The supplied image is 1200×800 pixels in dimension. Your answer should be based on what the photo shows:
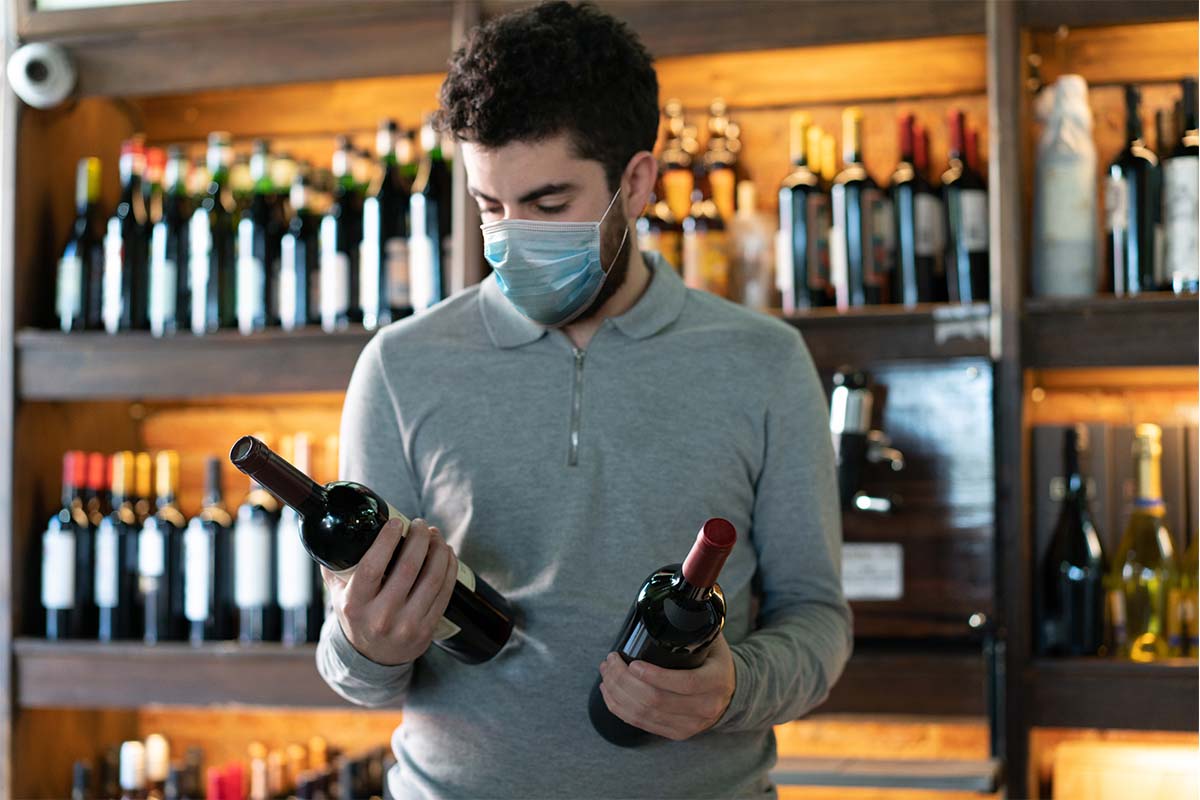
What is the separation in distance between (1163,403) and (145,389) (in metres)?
1.78

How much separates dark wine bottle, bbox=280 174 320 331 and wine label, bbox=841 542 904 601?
1.04 m

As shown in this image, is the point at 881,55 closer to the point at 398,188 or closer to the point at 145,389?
the point at 398,188

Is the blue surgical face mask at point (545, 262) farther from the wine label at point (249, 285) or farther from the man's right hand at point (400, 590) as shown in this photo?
the wine label at point (249, 285)

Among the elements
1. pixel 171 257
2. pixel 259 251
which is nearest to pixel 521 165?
pixel 259 251

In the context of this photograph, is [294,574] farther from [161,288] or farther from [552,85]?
[552,85]

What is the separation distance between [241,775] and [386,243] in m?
0.98

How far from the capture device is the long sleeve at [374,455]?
1221 mm

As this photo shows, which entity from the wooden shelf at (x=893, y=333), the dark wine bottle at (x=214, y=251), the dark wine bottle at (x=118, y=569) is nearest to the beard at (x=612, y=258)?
the wooden shelf at (x=893, y=333)

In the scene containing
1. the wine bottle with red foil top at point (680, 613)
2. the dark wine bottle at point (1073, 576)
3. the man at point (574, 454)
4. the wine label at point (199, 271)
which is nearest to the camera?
the wine bottle with red foil top at point (680, 613)

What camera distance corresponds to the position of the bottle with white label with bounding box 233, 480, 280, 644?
2270 mm

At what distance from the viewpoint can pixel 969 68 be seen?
2.24 m

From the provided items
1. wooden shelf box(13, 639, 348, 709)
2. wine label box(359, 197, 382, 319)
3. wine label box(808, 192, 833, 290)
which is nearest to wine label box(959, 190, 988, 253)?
wine label box(808, 192, 833, 290)

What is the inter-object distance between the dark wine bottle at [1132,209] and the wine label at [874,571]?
55 centimetres

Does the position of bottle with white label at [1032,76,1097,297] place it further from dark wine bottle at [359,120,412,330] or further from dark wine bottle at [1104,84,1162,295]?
dark wine bottle at [359,120,412,330]
